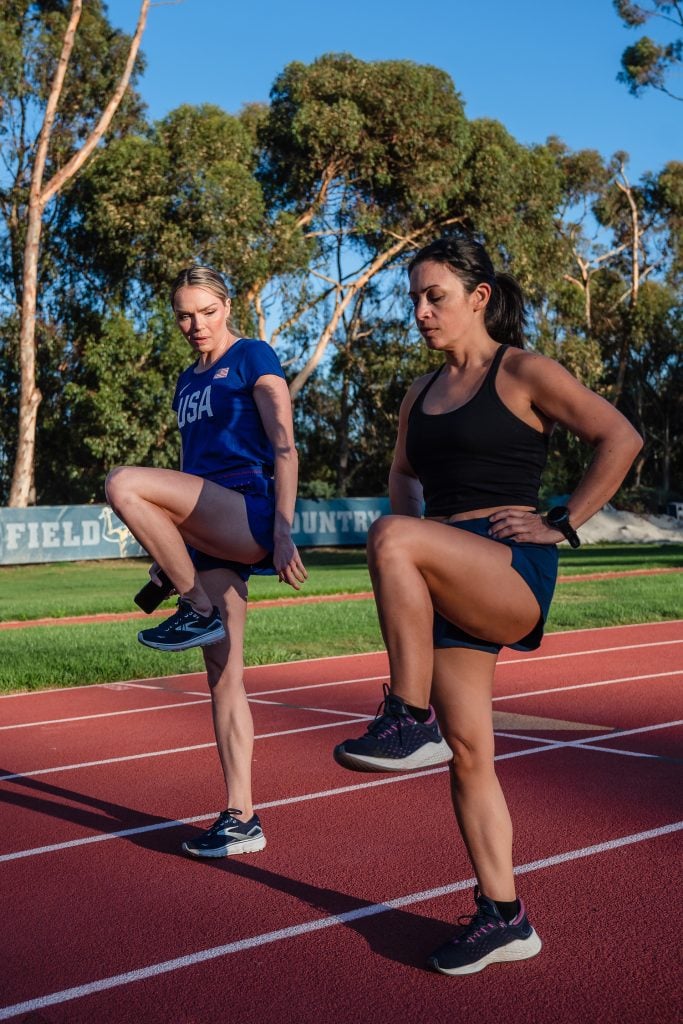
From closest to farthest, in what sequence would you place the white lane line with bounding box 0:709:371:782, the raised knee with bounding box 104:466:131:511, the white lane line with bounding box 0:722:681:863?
the raised knee with bounding box 104:466:131:511
the white lane line with bounding box 0:722:681:863
the white lane line with bounding box 0:709:371:782

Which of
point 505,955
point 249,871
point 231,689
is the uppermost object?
point 231,689

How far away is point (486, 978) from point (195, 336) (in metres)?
2.72

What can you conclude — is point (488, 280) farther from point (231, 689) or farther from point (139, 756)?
point (139, 756)

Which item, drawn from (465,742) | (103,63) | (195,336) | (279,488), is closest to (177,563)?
(279,488)

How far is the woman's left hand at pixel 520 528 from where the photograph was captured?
11.4 feet

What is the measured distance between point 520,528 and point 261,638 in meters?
9.72

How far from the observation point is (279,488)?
466 cm

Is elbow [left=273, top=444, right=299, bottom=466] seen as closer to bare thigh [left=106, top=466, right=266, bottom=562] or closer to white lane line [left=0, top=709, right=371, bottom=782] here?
bare thigh [left=106, top=466, right=266, bottom=562]

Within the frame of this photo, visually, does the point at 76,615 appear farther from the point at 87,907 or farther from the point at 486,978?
the point at 486,978

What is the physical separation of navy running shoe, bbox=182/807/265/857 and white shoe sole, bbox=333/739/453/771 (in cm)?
182

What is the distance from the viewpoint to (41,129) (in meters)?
33.4

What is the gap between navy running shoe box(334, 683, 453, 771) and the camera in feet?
10.3

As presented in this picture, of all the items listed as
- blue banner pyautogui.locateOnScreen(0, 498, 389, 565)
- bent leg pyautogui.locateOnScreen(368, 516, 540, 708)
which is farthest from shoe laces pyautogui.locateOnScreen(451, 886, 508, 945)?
blue banner pyautogui.locateOnScreen(0, 498, 389, 565)

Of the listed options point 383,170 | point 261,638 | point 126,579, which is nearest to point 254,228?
point 383,170
